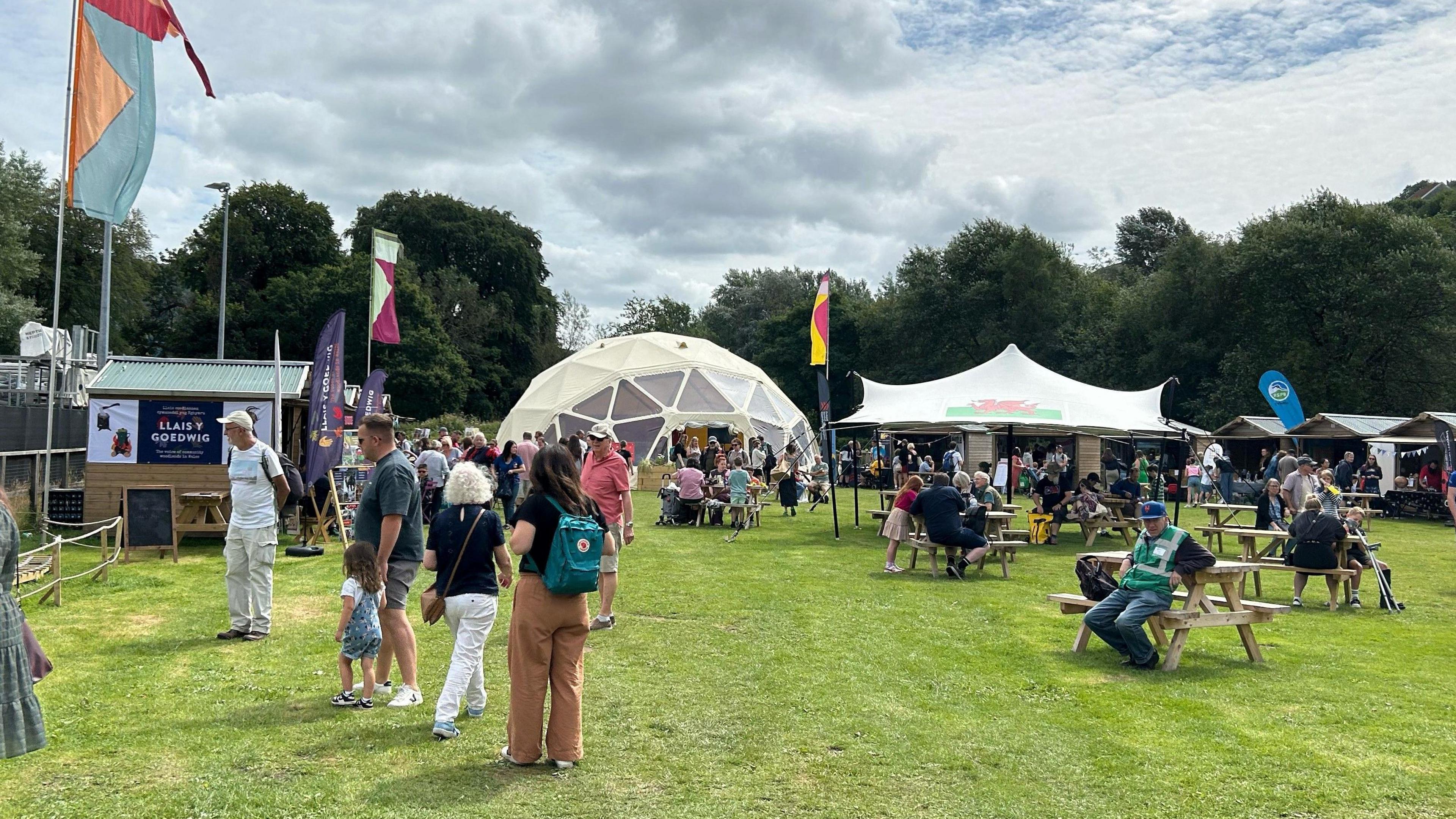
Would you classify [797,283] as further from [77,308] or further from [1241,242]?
[77,308]

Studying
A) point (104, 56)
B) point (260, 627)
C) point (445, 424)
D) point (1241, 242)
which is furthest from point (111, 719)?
point (1241, 242)

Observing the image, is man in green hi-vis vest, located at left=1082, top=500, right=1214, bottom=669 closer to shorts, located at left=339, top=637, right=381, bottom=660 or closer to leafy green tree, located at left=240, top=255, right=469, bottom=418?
shorts, located at left=339, top=637, right=381, bottom=660

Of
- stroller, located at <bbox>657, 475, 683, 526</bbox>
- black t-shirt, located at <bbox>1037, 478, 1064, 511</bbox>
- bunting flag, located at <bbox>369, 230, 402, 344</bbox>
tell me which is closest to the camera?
black t-shirt, located at <bbox>1037, 478, 1064, 511</bbox>

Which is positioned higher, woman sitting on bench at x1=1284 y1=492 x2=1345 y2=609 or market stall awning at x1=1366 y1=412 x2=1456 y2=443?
market stall awning at x1=1366 y1=412 x2=1456 y2=443

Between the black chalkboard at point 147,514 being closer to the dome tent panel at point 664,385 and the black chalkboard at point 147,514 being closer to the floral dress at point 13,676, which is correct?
the floral dress at point 13,676

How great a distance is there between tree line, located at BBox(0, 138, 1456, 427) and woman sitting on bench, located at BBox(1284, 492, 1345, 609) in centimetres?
2604

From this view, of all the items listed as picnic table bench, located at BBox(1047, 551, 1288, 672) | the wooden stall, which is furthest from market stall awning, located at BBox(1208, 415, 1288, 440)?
the wooden stall

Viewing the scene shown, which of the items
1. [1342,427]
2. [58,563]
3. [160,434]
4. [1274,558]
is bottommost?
[1274,558]

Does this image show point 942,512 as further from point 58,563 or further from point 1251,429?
point 1251,429

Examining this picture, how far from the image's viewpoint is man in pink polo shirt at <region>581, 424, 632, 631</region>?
8539 millimetres

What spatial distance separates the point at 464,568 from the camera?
5.63 metres

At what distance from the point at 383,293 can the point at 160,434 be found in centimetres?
770

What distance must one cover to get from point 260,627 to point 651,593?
3817mm

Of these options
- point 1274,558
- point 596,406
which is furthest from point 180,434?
point 596,406
